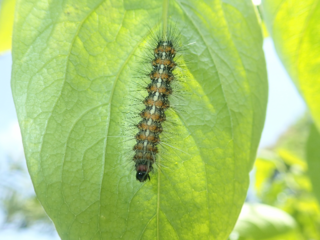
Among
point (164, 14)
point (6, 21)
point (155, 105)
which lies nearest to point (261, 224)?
point (155, 105)

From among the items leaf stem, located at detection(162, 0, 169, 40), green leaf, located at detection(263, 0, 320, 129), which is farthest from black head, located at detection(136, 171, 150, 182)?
green leaf, located at detection(263, 0, 320, 129)

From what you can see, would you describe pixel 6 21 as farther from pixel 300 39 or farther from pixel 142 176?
pixel 300 39

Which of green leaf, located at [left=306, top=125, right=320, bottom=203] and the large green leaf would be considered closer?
the large green leaf

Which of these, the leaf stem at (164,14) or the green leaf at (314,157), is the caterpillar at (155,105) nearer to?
the leaf stem at (164,14)

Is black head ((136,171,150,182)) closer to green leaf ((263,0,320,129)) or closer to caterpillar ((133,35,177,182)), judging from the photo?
caterpillar ((133,35,177,182))

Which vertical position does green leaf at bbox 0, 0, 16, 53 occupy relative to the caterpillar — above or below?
above

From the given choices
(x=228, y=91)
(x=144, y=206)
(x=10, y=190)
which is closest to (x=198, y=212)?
(x=144, y=206)

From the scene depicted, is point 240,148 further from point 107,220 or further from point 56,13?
point 56,13
